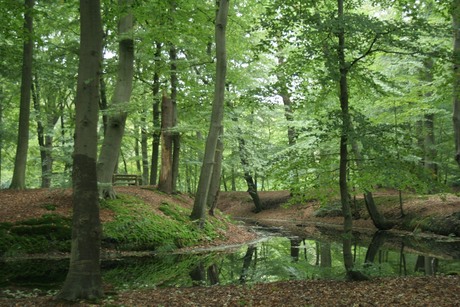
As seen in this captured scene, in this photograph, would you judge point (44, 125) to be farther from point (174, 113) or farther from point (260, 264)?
point (260, 264)

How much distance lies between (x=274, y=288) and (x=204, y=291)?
129 centimetres

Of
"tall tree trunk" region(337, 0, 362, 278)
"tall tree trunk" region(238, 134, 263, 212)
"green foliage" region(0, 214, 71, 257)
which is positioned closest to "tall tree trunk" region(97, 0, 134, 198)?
"green foliage" region(0, 214, 71, 257)

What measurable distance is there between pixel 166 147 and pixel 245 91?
6862mm

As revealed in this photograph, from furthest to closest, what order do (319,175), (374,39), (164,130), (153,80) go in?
(153,80) < (164,130) < (319,175) < (374,39)

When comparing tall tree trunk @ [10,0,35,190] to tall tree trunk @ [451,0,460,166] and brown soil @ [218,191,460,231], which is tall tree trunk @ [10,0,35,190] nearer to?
brown soil @ [218,191,460,231]

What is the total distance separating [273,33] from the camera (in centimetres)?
768

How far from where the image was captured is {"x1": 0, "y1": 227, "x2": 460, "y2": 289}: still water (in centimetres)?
846

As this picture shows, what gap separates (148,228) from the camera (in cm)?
1245

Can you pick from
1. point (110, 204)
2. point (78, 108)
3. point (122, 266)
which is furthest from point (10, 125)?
point (78, 108)

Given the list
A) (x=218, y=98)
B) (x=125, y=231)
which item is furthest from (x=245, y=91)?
(x=125, y=231)

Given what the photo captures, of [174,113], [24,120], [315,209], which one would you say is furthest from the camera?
[174,113]

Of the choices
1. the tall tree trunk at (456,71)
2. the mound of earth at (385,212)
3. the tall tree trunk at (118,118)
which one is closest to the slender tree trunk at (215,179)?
the mound of earth at (385,212)

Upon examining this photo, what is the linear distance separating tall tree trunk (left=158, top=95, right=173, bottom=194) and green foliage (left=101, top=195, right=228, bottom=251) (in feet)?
9.89

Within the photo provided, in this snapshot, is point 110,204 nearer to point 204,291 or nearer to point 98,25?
point 204,291
